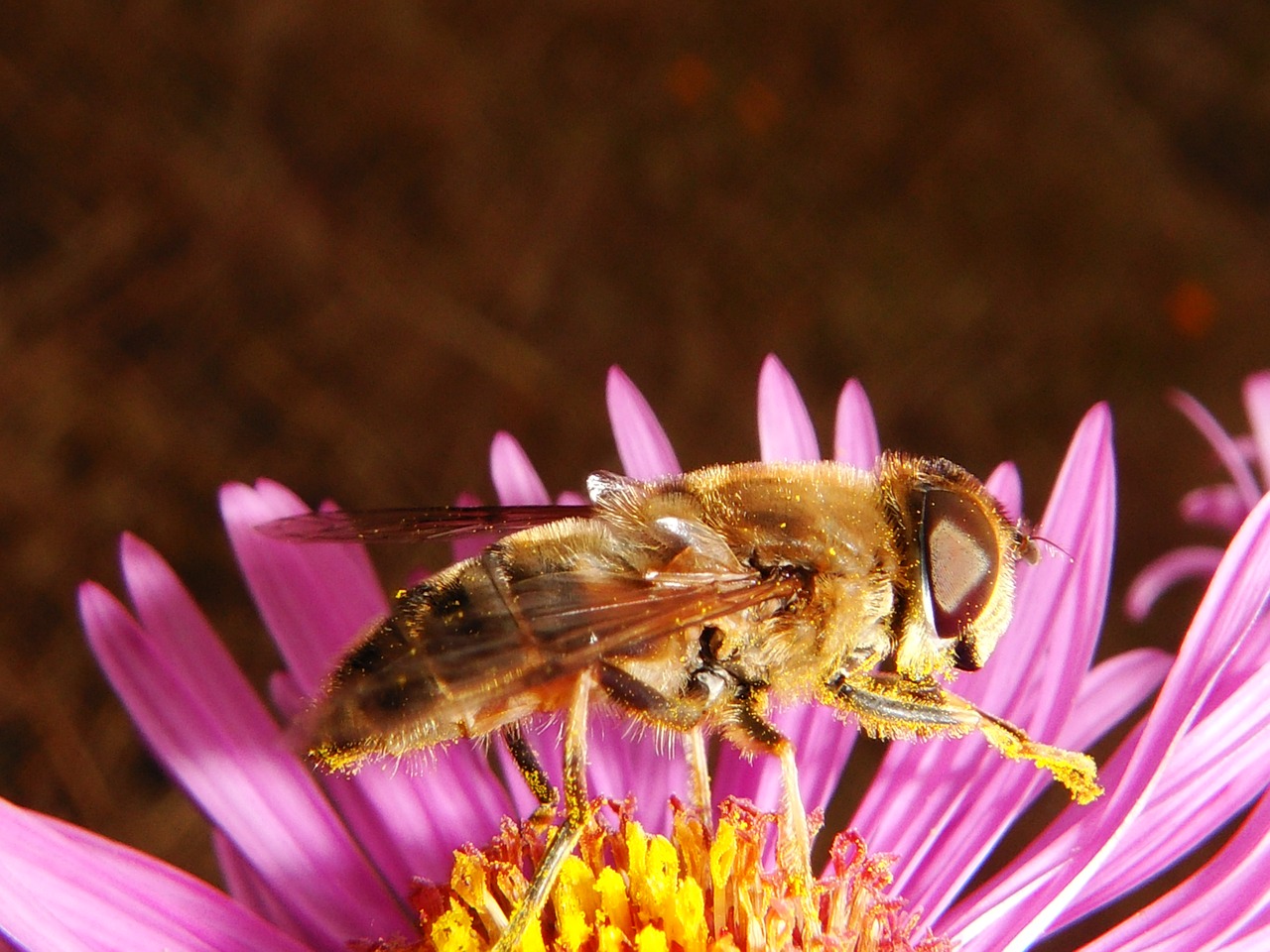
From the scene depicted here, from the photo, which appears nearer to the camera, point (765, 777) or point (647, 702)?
point (647, 702)

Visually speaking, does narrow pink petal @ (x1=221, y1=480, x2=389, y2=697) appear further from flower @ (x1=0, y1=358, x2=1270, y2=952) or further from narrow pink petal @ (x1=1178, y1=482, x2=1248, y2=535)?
narrow pink petal @ (x1=1178, y1=482, x2=1248, y2=535)

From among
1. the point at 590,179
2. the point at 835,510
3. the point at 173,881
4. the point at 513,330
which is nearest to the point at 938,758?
the point at 835,510

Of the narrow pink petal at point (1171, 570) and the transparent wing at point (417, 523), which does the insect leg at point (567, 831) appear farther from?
the narrow pink petal at point (1171, 570)

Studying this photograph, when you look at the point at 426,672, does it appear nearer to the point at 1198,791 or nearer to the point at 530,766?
the point at 530,766

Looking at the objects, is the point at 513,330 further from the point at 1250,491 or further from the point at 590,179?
the point at 1250,491

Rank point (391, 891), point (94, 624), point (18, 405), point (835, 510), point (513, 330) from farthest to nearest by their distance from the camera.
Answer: point (513, 330) → point (18, 405) → point (391, 891) → point (94, 624) → point (835, 510)

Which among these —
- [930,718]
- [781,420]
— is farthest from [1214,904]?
[781,420]
